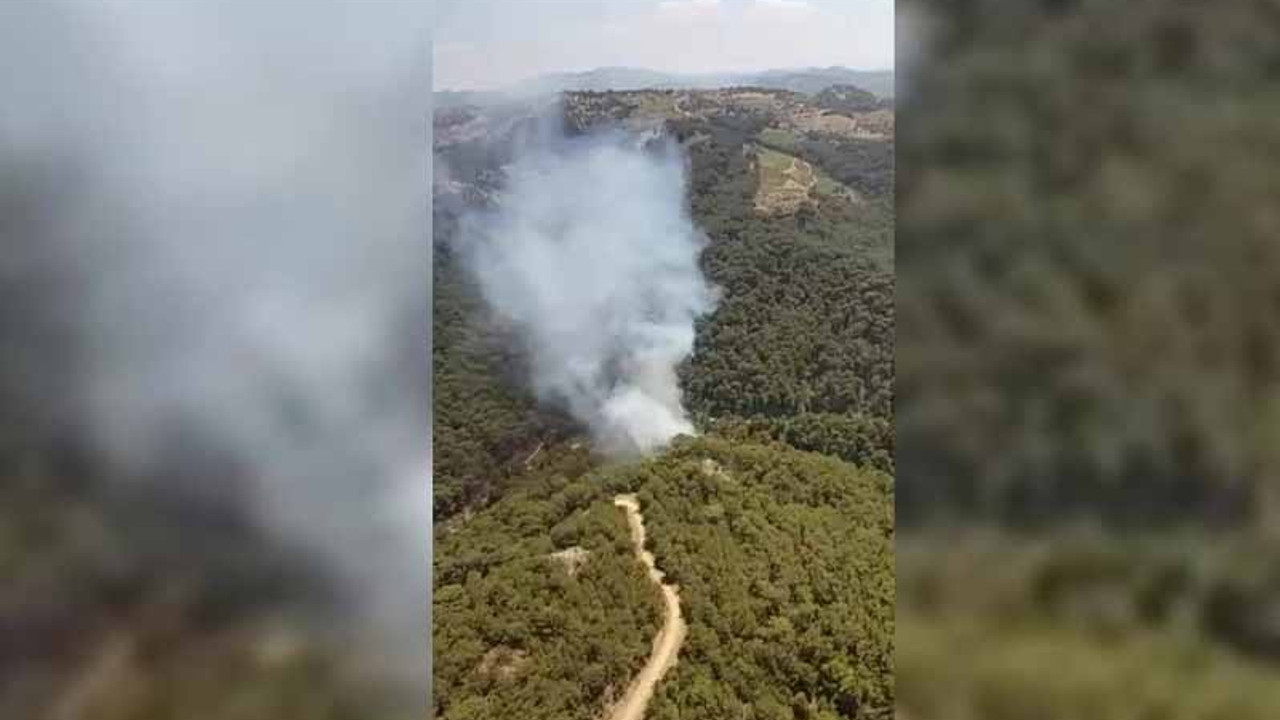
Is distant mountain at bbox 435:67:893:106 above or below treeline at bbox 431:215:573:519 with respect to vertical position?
above

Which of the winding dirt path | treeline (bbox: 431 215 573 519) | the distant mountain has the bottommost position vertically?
the winding dirt path

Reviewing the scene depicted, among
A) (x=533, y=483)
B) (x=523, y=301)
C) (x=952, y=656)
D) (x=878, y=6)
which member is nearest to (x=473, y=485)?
(x=533, y=483)

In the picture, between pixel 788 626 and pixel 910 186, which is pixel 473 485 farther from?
pixel 910 186

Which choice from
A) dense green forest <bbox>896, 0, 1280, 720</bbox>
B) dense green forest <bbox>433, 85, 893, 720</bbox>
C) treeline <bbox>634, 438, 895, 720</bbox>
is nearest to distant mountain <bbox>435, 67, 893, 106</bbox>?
dense green forest <bbox>433, 85, 893, 720</bbox>

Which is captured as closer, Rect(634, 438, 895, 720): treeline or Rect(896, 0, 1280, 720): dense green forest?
Rect(896, 0, 1280, 720): dense green forest

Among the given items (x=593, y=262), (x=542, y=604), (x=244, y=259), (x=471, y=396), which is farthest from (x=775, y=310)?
(x=244, y=259)

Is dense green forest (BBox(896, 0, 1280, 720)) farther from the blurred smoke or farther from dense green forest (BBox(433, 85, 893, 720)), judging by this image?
the blurred smoke

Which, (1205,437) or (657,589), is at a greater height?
(1205,437)
